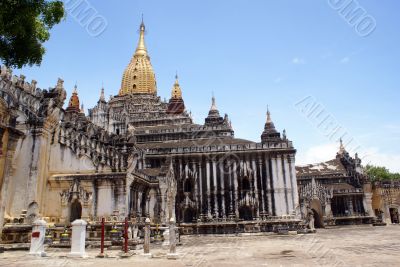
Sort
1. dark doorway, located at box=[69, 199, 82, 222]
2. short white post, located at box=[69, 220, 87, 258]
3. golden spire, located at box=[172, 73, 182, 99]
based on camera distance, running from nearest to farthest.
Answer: short white post, located at box=[69, 220, 87, 258] < dark doorway, located at box=[69, 199, 82, 222] < golden spire, located at box=[172, 73, 182, 99]

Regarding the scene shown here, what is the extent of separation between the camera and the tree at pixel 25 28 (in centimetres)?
934

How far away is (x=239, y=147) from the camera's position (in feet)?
140

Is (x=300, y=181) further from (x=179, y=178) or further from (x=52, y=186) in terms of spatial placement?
(x=52, y=186)

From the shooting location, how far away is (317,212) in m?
46.0

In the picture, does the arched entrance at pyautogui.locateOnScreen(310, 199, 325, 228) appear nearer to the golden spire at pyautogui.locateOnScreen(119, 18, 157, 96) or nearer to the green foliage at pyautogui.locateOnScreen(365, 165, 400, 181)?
the golden spire at pyautogui.locateOnScreen(119, 18, 157, 96)

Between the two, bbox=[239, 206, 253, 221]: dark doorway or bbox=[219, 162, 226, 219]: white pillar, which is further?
bbox=[239, 206, 253, 221]: dark doorway

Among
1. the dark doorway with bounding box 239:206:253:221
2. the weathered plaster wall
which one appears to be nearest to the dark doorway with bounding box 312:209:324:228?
the dark doorway with bounding box 239:206:253:221

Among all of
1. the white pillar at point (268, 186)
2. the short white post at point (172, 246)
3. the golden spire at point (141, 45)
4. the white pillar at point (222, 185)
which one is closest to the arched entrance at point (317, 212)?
the white pillar at point (268, 186)

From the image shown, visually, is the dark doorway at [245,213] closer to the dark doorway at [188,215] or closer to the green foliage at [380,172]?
the dark doorway at [188,215]

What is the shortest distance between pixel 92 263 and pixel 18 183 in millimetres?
10655

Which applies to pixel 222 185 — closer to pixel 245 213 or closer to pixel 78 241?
pixel 245 213

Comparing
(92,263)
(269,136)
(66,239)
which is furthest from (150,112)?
(92,263)

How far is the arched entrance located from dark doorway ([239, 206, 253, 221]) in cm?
869

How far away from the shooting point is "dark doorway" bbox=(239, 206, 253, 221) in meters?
41.5
